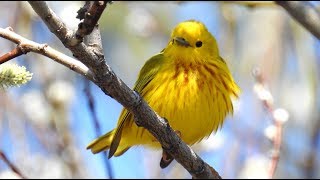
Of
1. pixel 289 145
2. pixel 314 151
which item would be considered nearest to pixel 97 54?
pixel 314 151

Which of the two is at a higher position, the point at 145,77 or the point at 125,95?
the point at 125,95

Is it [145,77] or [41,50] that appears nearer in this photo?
[41,50]

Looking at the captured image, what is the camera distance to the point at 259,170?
4.87m

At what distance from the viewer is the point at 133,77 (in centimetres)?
662

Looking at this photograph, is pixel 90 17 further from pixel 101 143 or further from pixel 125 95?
pixel 101 143

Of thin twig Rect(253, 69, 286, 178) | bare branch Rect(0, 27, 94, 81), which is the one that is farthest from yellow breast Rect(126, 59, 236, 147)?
bare branch Rect(0, 27, 94, 81)

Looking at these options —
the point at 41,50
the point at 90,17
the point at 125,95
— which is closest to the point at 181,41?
the point at 125,95

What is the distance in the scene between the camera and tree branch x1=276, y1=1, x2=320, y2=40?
286 centimetres

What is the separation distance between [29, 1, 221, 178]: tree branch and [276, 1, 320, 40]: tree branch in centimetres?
77

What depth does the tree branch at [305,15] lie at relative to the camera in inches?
112

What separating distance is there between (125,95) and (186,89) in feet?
4.73

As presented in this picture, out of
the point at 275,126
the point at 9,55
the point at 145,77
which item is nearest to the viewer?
the point at 9,55

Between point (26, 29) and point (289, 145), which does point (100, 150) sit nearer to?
point (26, 29)

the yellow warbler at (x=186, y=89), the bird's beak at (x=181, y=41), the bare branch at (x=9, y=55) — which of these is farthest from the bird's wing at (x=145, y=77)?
the bare branch at (x=9, y=55)
